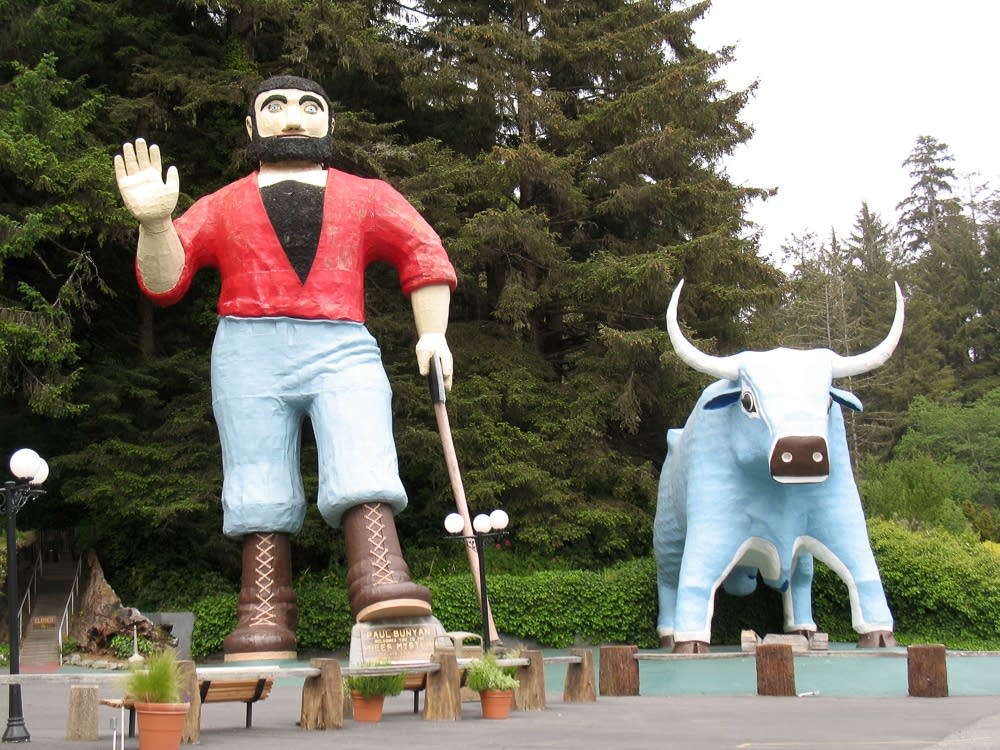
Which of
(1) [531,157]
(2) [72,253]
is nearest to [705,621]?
(1) [531,157]

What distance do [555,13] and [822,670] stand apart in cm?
1278

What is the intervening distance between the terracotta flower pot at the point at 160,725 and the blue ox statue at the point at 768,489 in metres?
6.25

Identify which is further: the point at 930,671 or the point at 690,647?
the point at 690,647

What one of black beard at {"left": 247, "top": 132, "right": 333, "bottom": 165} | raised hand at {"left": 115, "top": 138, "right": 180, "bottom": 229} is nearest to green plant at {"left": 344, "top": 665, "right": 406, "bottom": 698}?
raised hand at {"left": 115, "top": 138, "right": 180, "bottom": 229}

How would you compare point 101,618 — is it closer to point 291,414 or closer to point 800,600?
point 291,414

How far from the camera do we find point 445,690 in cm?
763

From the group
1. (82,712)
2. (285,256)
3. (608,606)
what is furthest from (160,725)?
(608,606)

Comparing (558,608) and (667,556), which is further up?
(667,556)

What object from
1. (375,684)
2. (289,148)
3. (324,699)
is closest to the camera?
(324,699)

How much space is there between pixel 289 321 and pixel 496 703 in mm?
3531

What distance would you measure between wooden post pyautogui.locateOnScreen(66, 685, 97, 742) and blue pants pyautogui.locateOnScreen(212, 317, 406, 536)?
2.62 metres

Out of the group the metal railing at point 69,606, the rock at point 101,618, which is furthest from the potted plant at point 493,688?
the metal railing at point 69,606

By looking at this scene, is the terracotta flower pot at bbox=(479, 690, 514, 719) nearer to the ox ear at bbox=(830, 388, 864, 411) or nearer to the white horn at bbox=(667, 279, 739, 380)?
the white horn at bbox=(667, 279, 739, 380)

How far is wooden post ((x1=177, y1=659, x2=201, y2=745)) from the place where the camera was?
6328 mm
